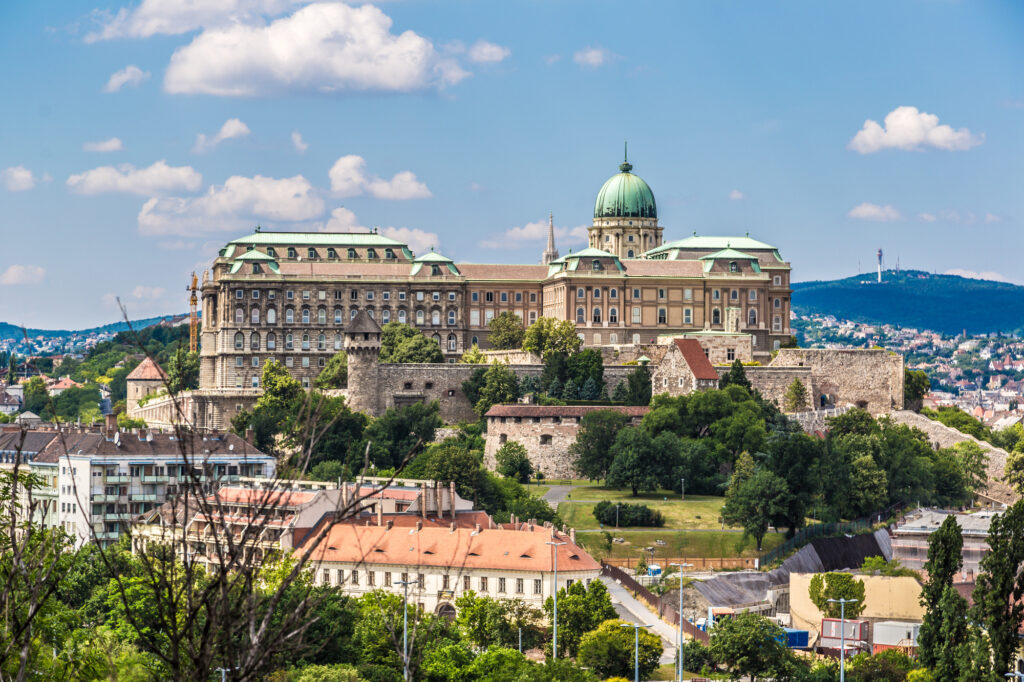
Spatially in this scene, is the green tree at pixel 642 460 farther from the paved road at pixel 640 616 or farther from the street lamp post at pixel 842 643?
the street lamp post at pixel 842 643

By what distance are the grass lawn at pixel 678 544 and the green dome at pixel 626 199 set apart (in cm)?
7712

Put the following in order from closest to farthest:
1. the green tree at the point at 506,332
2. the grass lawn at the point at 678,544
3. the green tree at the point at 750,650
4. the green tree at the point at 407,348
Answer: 1. the green tree at the point at 750,650
2. the grass lawn at the point at 678,544
3. the green tree at the point at 407,348
4. the green tree at the point at 506,332

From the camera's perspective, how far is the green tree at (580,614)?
66750 millimetres

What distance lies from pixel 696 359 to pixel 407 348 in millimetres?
25588

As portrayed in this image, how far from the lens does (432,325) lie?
481 ft

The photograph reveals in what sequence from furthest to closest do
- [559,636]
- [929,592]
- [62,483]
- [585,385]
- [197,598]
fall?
[585,385], [62,483], [559,636], [929,592], [197,598]

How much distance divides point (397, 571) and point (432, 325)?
74.5 metres

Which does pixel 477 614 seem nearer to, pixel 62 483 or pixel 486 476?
pixel 486 476

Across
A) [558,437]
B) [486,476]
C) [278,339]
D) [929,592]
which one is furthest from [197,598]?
[278,339]

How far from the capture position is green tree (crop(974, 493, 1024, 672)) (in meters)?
56.7

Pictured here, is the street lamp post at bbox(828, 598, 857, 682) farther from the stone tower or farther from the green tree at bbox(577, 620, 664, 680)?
the stone tower

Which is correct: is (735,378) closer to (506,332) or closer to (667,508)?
(667,508)

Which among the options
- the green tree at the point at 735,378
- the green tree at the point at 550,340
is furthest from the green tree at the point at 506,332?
the green tree at the point at 735,378

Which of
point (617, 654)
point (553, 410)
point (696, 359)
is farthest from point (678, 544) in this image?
point (696, 359)
